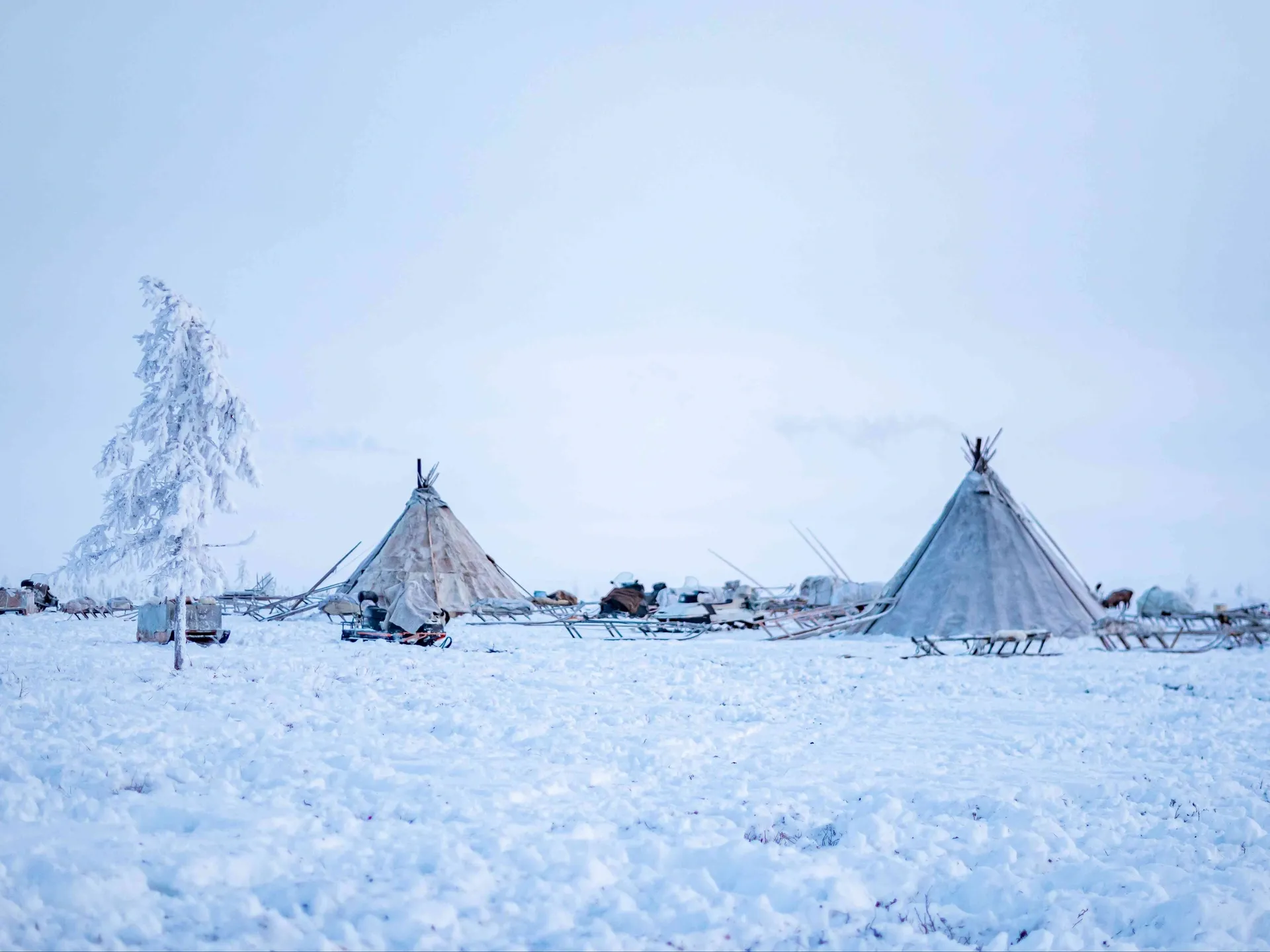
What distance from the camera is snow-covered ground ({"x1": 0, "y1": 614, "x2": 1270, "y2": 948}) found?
15.4ft

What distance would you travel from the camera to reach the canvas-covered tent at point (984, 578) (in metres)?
23.5

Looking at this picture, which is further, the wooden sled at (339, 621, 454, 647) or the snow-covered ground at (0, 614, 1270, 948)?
the wooden sled at (339, 621, 454, 647)

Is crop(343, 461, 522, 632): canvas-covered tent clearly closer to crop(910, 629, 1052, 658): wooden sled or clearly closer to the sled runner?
crop(910, 629, 1052, 658): wooden sled

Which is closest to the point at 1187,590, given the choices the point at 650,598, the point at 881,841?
the point at 650,598

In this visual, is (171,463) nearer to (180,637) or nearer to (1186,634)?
(180,637)

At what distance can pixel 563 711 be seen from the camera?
423 inches

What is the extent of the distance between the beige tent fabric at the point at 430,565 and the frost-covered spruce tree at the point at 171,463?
38.8ft

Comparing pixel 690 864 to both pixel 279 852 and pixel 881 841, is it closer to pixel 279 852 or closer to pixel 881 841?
pixel 881 841

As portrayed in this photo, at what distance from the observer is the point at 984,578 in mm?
24016

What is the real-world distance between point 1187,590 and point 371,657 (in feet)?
93.2

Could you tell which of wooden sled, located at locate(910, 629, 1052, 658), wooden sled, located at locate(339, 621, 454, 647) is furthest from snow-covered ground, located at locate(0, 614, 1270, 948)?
wooden sled, located at locate(339, 621, 454, 647)

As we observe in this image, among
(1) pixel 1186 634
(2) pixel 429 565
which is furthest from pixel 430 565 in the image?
(1) pixel 1186 634

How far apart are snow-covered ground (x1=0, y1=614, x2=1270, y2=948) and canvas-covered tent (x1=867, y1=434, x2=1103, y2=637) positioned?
10.9m

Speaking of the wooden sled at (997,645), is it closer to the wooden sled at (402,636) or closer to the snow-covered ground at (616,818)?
the snow-covered ground at (616,818)
